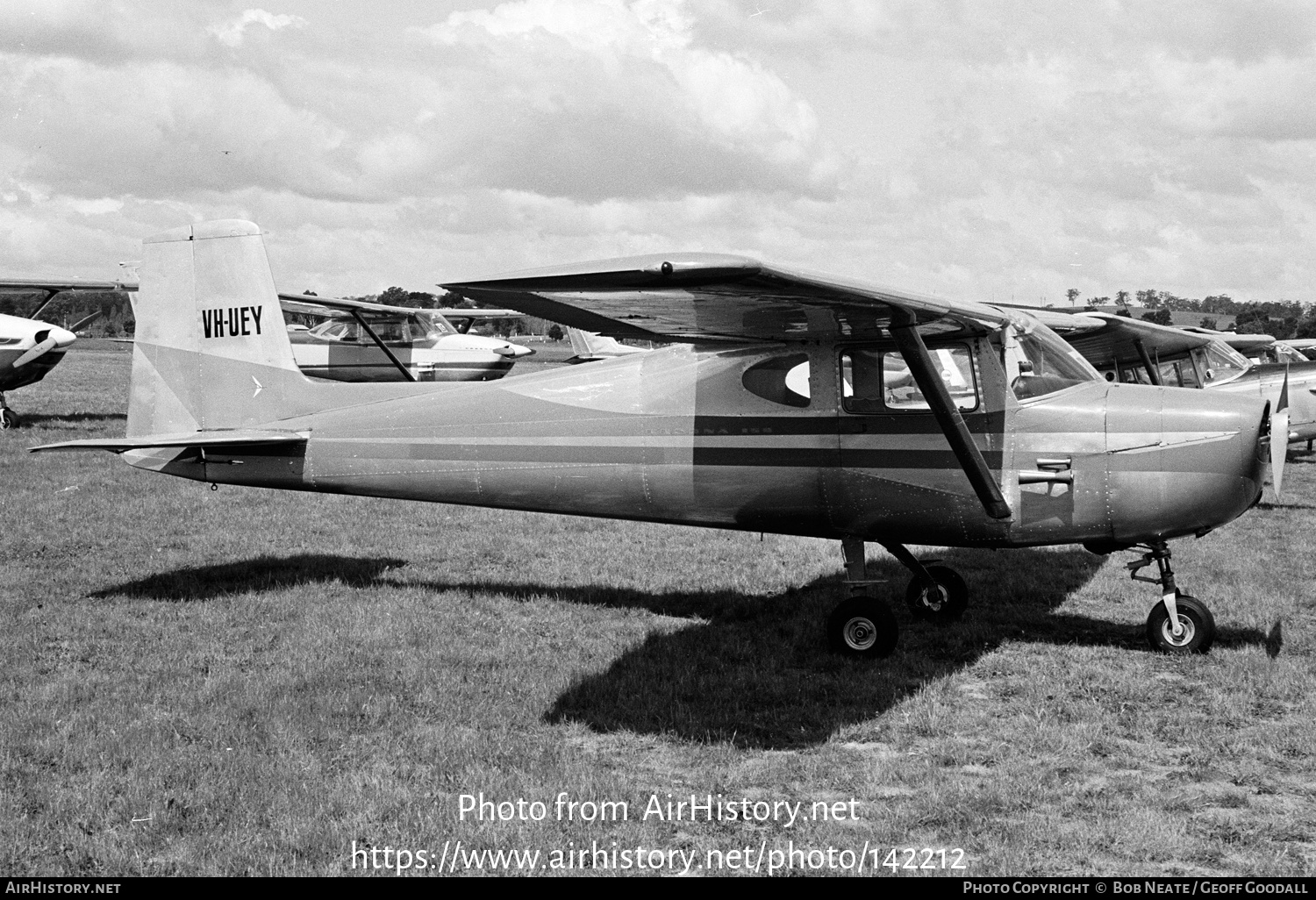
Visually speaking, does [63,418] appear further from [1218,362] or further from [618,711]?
[1218,362]

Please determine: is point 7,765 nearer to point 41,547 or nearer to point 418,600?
point 418,600

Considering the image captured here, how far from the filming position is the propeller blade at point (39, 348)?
802 inches

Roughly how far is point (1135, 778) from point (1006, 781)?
2.15ft

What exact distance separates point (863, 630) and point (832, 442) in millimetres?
1299

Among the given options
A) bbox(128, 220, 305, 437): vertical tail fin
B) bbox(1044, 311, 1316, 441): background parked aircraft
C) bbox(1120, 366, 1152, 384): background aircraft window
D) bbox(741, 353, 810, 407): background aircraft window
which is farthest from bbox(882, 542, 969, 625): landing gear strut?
bbox(1120, 366, 1152, 384): background aircraft window

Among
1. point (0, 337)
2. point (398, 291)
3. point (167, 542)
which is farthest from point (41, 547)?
point (398, 291)

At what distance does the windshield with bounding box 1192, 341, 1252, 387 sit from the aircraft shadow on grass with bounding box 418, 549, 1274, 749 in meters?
10.3

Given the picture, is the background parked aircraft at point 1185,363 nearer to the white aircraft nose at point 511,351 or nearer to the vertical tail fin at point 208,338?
the vertical tail fin at point 208,338

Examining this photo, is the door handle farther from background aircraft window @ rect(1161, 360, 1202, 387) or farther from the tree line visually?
the tree line

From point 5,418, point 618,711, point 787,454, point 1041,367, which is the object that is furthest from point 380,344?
point 618,711

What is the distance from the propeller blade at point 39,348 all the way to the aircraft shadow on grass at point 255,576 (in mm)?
13007

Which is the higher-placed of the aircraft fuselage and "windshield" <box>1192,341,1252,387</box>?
"windshield" <box>1192,341,1252,387</box>

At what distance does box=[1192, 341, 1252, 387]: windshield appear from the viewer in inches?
738

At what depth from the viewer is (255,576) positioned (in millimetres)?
9688
